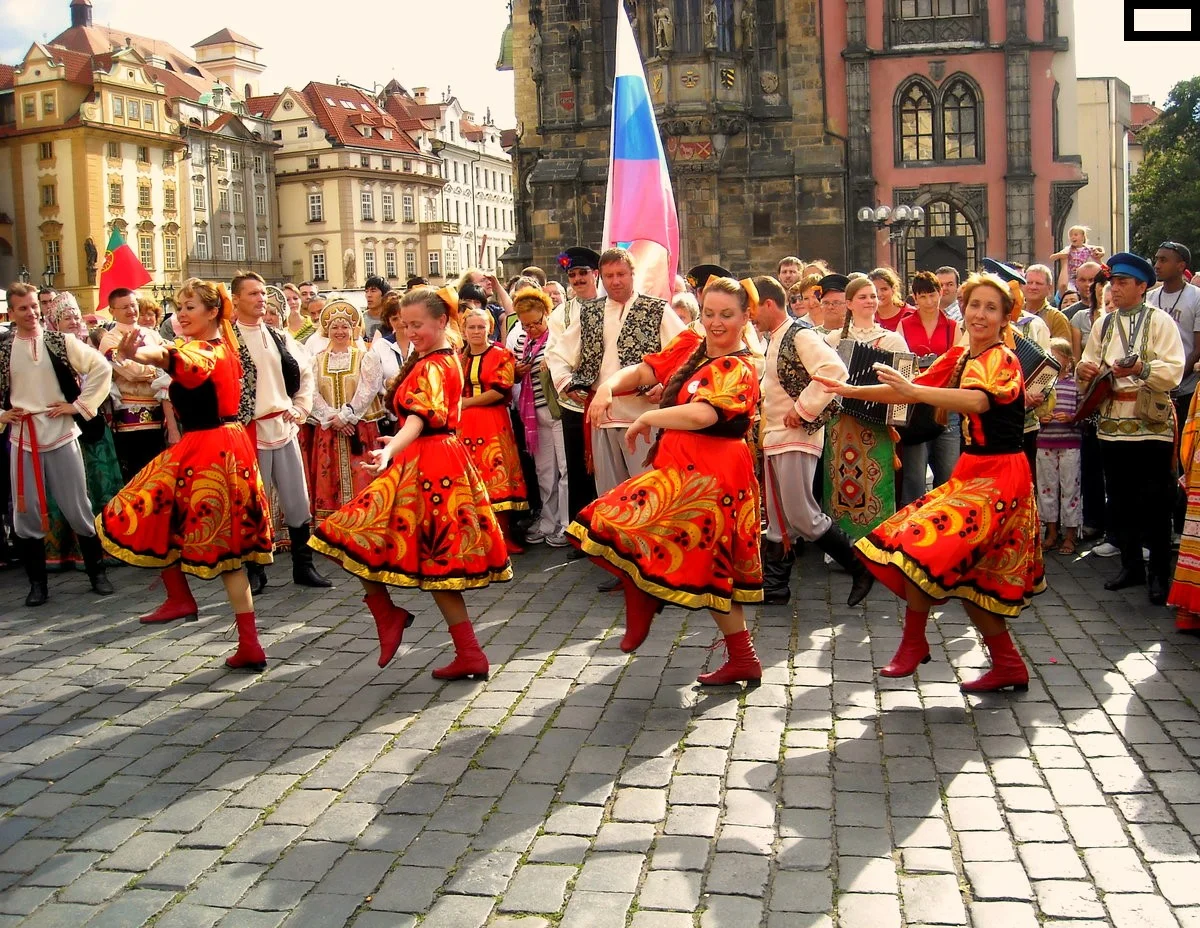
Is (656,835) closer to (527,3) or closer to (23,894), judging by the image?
(23,894)

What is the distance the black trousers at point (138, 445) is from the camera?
34.8ft

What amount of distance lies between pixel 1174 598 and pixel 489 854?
4541mm

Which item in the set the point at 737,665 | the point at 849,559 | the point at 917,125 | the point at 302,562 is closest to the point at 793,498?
the point at 849,559

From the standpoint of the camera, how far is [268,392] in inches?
354

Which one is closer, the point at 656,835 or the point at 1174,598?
the point at 656,835

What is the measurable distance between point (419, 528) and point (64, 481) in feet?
13.0

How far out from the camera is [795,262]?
39.0ft

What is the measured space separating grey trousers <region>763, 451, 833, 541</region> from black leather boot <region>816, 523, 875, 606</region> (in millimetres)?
84

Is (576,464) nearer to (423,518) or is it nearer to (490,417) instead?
(490,417)

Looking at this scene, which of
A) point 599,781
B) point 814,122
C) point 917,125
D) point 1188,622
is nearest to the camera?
point 599,781

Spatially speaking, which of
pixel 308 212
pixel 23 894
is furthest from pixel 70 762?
pixel 308 212

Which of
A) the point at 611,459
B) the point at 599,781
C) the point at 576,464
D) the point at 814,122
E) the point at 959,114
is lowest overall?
the point at 599,781

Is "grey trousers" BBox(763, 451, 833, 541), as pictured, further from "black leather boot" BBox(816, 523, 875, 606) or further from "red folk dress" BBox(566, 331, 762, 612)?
"red folk dress" BBox(566, 331, 762, 612)

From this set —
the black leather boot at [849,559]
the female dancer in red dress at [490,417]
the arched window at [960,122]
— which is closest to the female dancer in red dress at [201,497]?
the female dancer in red dress at [490,417]
